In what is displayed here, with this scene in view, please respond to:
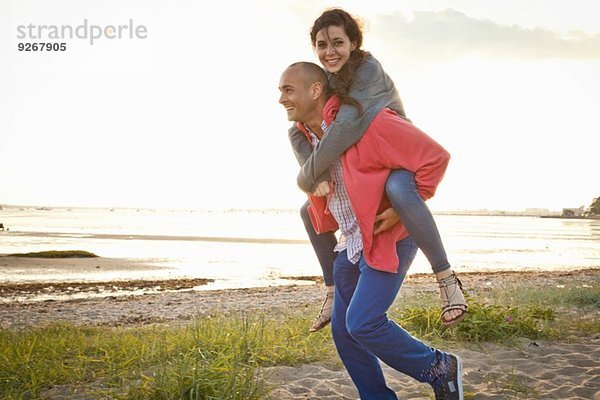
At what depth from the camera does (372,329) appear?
2688mm

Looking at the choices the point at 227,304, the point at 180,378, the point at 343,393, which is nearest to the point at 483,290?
the point at 227,304

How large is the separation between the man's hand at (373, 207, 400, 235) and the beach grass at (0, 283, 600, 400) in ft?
5.51

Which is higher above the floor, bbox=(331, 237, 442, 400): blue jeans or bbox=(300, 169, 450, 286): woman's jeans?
bbox=(300, 169, 450, 286): woman's jeans

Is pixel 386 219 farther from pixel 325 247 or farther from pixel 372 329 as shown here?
pixel 325 247

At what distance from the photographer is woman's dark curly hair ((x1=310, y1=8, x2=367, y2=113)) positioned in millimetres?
2793

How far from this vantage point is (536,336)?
6.09m

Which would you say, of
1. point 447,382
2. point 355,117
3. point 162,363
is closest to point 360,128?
point 355,117

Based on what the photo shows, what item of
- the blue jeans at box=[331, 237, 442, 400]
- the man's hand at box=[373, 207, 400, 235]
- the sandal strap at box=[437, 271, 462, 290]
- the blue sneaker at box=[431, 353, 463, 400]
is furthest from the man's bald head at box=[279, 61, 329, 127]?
the blue sneaker at box=[431, 353, 463, 400]

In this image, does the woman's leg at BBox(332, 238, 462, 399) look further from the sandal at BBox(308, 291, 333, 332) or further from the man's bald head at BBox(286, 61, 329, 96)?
the man's bald head at BBox(286, 61, 329, 96)

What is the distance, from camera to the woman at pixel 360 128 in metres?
2.64

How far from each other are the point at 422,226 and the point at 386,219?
18 cm

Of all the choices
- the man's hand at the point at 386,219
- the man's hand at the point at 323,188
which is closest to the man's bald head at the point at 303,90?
the man's hand at the point at 323,188

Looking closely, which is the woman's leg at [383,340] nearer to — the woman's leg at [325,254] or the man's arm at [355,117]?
the woman's leg at [325,254]

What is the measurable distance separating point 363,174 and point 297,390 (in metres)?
2.32
